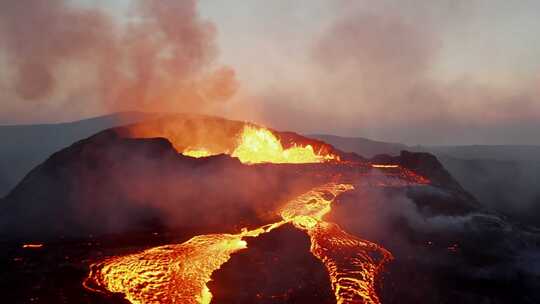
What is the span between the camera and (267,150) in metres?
40.9

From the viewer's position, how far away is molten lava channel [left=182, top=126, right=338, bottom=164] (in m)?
39.9

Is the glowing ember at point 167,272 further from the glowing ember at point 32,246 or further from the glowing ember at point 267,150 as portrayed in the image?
the glowing ember at point 267,150

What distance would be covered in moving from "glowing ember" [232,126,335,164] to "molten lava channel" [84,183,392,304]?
46.2ft

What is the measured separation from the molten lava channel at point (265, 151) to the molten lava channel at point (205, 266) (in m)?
14.1

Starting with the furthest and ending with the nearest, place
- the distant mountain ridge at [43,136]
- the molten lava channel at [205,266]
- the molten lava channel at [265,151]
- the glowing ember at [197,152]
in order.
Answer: the distant mountain ridge at [43,136]
the molten lava channel at [265,151]
the glowing ember at [197,152]
the molten lava channel at [205,266]

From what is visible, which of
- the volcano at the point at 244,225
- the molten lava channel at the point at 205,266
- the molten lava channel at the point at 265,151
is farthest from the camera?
the molten lava channel at the point at 265,151

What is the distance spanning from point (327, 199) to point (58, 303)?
16973mm

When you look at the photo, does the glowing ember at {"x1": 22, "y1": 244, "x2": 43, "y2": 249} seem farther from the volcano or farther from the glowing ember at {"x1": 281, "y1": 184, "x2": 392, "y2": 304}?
the glowing ember at {"x1": 281, "y1": 184, "x2": 392, "y2": 304}

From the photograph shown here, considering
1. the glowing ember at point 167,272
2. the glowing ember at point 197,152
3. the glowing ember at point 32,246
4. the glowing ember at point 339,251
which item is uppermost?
the glowing ember at point 197,152

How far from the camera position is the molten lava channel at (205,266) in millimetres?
17281

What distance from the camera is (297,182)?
31672mm

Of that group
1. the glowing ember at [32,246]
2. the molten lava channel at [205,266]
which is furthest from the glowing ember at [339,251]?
the glowing ember at [32,246]

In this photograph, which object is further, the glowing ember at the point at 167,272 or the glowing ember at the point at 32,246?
the glowing ember at the point at 32,246

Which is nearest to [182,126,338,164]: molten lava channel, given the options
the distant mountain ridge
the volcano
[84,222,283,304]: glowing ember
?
Answer: the volcano
